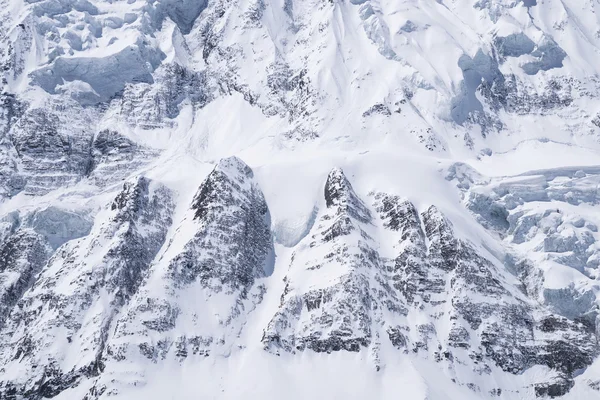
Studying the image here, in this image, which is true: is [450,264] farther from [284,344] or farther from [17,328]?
[17,328]

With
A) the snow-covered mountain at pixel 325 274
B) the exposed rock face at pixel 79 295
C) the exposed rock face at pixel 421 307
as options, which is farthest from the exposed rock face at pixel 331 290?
the exposed rock face at pixel 79 295

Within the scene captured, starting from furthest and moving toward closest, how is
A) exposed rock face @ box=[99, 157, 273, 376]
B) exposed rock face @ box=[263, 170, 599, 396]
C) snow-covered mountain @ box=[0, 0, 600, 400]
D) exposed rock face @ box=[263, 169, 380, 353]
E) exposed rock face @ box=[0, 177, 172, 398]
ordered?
1. exposed rock face @ box=[99, 157, 273, 376]
2. exposed rock face @ box=[0, 177, 172, 398]
3. exposed rock face @ box=[263, 169, 380, 353]
4. exposed rock face @ box=[263, 170, 599, 396]
5. snow-covered mountain @ box=[0, 0, 600, 400]

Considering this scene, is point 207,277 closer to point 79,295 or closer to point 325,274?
point 325,274

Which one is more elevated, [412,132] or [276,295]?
[412,132]

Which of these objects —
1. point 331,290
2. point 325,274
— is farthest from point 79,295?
point 331,290

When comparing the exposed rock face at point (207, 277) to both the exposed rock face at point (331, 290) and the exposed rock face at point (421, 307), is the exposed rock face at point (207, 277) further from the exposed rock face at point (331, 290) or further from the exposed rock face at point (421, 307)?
the exposed rock face at point (421, 307)

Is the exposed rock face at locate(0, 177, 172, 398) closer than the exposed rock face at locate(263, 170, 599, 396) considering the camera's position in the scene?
No

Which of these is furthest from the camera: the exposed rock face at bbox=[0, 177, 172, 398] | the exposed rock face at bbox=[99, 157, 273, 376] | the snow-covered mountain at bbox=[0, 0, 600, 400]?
the exposed rock face at bbox=[99, 157, 273, 376]

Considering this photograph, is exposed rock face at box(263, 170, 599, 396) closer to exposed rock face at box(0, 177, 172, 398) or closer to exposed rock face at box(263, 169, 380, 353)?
exposed rock face at box(263, 169, 380, 353)

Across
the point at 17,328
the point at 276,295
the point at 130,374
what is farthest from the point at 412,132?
the point at 17,328

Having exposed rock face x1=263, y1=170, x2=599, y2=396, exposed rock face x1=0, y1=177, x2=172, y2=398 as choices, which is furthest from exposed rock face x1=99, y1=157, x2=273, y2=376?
exposed rock face x1=263, y1=170, x2=599, y2=396

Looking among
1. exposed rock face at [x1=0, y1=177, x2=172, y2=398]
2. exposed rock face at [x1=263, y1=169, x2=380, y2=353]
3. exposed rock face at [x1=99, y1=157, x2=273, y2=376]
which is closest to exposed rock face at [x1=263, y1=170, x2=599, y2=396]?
exposed rock face at [x1=263, y1=169, x2=380, y2=353]
